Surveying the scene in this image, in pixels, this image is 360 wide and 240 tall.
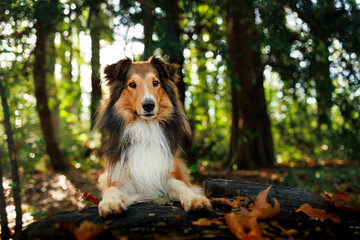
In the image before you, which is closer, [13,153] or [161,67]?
[13,153]

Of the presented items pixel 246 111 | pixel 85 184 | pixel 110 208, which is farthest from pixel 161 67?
pixel 246 111

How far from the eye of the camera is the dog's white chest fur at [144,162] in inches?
123

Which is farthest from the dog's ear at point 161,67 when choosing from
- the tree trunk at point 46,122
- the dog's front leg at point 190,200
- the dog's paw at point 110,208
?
the tree trunk at point 46,122

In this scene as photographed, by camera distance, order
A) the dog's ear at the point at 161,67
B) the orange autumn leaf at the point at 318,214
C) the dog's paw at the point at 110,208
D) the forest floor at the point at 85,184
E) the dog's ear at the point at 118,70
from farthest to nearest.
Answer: the forest floor at the point at 85,184 → the dog's ear at the point at 161,67 → the dog's ear at the point at 118,70 → the orange autumn leaf at the point at 318,214 → the dog's paw at the point at 110,208

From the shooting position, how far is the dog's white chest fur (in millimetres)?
3131

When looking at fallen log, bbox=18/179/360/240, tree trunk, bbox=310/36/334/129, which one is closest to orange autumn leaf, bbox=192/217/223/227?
fallen log, bbox=18/179/360/240

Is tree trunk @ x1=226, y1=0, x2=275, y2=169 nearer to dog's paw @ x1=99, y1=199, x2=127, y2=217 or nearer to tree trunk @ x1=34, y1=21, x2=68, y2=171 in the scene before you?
tree trunk @ x1=34, y1=21, x2=68, y2=171

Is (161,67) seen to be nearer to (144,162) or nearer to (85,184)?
(144,162)

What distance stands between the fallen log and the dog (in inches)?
21.8

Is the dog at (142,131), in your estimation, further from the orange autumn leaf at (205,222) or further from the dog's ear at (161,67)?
the orange autumn leaf at (205,222)

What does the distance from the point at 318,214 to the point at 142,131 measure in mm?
1933

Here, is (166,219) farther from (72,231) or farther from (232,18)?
(232,18)

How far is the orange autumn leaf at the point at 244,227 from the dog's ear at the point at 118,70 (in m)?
2.19

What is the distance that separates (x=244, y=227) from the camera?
2.00 m
